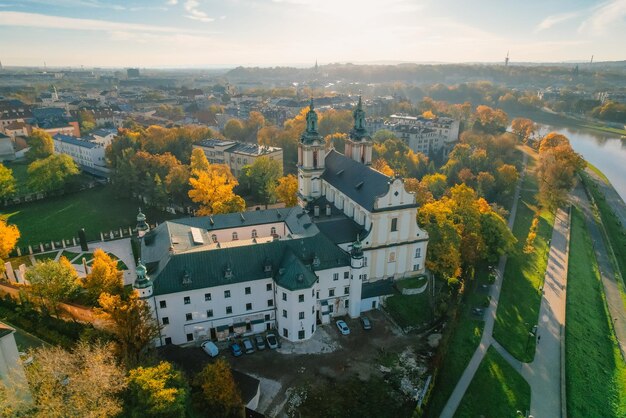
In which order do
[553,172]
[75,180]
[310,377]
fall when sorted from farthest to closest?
[75,180], [553,172], [310,377]

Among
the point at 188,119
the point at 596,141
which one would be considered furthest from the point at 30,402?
the point at 596,141

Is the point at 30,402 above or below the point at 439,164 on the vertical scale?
above

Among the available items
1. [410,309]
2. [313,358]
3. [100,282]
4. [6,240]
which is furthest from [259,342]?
[6,240]

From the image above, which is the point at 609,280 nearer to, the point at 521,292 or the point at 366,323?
the point at 521,292

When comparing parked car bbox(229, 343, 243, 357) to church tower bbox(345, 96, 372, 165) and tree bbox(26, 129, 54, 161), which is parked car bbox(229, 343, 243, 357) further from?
tree bbox(26, 129, 54, 161)

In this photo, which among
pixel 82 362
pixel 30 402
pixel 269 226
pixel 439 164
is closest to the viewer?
pixel 30 402

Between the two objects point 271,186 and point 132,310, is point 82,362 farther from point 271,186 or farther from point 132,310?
point 271,186
